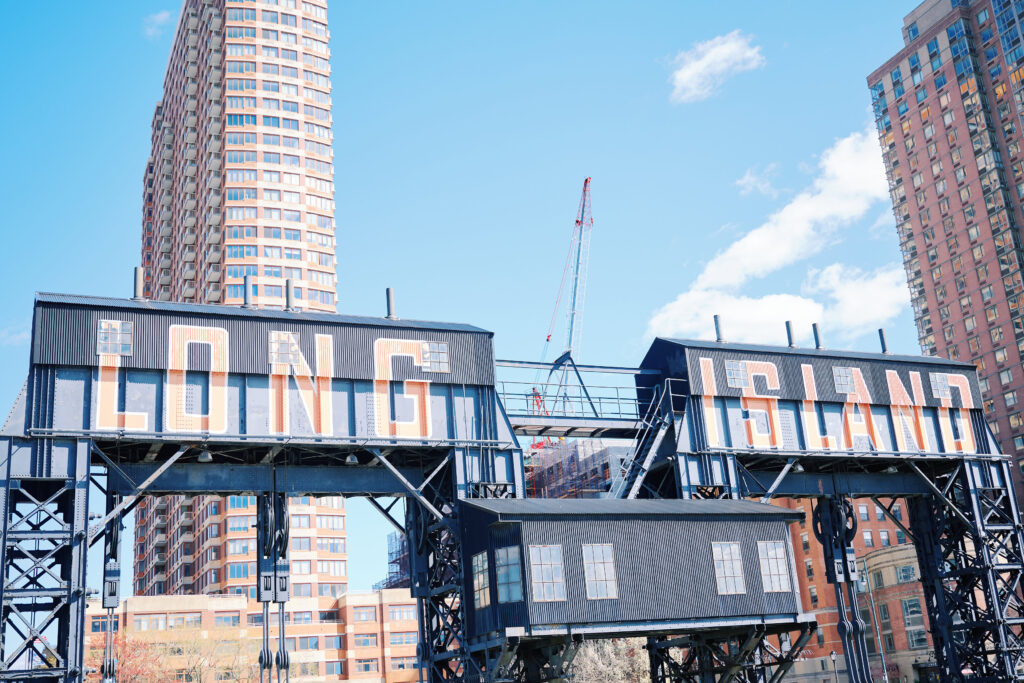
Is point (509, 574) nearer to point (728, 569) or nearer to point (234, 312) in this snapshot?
point (728, 569)

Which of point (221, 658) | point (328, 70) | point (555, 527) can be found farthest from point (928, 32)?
point (555, 527)

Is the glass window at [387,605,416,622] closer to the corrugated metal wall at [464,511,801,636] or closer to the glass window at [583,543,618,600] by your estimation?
the corrugated metal wall at [464,511,801,636]

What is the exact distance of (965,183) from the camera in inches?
5699

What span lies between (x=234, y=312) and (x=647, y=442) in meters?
20.7

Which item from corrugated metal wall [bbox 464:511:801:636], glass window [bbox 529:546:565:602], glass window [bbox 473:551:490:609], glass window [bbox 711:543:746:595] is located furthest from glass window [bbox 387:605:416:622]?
glass window [bbox 529:546:565:602]

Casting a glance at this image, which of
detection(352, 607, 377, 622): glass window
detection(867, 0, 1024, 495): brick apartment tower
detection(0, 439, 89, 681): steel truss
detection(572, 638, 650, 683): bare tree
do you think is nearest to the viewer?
detection(0, 439, 89, 681): steel truss

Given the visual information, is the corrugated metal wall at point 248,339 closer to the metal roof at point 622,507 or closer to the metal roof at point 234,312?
the metal roof at point 234,312

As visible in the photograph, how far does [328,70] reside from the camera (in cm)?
15612

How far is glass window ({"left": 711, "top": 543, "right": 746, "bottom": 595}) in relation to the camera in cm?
4462

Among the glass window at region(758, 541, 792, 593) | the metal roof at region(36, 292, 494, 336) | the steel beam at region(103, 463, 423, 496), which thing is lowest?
the glass window at region(758, 541, 792, 593)

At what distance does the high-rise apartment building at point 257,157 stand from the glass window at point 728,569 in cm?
9942

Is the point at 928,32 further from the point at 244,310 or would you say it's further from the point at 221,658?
the point at 244,310

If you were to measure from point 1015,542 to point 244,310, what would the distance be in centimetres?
4187

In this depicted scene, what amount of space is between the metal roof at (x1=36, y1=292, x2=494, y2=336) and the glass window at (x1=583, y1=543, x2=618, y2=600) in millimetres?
11720
